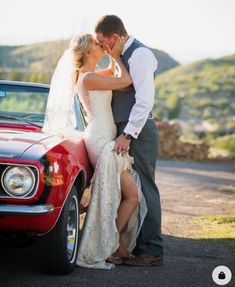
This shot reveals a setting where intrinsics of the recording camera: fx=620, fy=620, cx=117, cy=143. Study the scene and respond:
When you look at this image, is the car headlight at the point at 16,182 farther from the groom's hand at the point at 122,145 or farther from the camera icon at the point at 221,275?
the camera icon at the point at 221,275

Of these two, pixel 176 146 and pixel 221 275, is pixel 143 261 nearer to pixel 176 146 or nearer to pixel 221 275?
pixel 221 275

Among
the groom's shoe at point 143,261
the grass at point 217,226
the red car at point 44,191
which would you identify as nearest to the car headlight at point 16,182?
the red car at point 44,191

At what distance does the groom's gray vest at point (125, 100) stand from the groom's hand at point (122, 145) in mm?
203

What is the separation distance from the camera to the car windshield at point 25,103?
5.80 meters

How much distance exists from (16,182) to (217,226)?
367cm

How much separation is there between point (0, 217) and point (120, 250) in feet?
4.61

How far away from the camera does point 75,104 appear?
19.0 ft

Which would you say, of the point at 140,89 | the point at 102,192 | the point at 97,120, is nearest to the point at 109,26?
the point at 140,89

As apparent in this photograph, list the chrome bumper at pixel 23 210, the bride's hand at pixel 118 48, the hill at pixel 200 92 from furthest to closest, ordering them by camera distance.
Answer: the hill at pixel 200 92 → the bride's hand at pixel 118 48 → the chrome bumper at pixel 23 210

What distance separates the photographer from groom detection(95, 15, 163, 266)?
198 inches

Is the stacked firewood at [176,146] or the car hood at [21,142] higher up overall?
the car hood at [21,142]

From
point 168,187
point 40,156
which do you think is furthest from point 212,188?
point 40,156

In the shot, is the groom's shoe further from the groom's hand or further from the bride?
the groom's hand

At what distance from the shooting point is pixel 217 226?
7.23m
